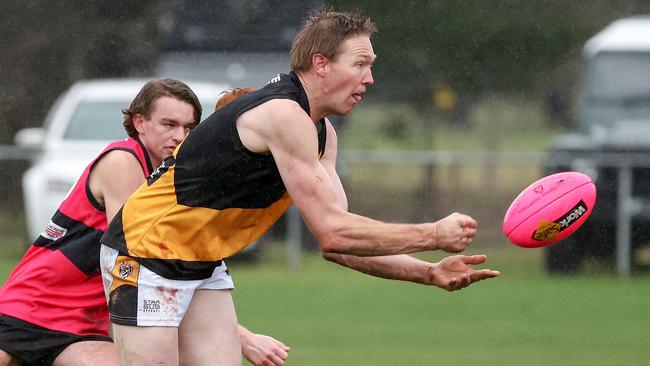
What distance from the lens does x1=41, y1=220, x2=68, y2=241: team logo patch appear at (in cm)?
445

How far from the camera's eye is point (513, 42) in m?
11.3

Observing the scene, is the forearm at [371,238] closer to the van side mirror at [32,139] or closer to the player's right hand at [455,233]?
the player's right hand at [455,233]

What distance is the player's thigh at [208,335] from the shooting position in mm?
4359

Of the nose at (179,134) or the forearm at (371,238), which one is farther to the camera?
the nose at (179,134)

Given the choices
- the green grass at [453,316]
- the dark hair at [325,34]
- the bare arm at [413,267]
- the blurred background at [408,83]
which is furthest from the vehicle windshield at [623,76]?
the dark hair at [325,34]

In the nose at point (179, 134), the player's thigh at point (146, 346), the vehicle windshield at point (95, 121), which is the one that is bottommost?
the player's thigh at point (146, 346)

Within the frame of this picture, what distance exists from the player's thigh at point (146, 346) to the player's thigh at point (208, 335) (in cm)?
19

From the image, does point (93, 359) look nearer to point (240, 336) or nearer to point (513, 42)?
point (240, 336)

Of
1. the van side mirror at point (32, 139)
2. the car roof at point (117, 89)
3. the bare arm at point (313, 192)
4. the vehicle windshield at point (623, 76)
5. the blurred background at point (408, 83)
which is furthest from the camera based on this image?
the vehicle windshield at point (623, 76)

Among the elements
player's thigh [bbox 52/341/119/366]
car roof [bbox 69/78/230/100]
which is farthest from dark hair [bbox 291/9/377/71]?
car roof [bbox 69/78/230/100]

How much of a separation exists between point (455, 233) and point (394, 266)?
2.01 feet

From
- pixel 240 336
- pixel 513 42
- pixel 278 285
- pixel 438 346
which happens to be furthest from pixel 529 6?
pixel 240 336

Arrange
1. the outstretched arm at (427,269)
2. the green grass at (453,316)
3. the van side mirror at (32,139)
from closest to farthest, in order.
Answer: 1. the outstretched arm at (427,269)
2. the green grass at (453,316)
3. the van side mirror at (32,139)

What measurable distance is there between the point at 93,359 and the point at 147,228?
0.53 meters
